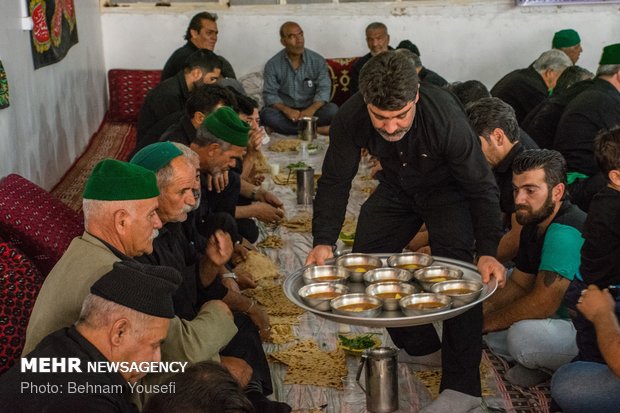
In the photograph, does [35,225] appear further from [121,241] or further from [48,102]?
[48,102]

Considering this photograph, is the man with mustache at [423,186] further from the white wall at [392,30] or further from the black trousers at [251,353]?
the white wall at [392,30]

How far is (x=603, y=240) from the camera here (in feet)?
9.61

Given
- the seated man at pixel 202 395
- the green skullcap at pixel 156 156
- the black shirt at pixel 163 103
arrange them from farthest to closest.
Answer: the black shirt at pixel 163 103
the green skullcap at pixel 156 156
the seated man at pixel 202 395

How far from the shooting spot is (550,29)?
902 centimetres

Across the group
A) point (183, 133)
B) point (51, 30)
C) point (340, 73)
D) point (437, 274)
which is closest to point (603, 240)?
point (437, 274)

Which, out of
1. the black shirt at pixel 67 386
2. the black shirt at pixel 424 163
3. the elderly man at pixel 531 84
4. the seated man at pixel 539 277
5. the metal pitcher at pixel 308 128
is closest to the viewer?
the black shirt at pixel 67 386

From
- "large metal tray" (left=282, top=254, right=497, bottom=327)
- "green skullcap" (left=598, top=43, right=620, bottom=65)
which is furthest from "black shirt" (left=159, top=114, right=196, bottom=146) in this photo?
"green skullcap" (left=598, top=43, right=620, bottom=65)

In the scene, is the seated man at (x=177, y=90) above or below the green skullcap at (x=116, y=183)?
below

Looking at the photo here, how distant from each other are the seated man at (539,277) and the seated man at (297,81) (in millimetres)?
4690

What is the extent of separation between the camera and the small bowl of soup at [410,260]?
3.34 meters

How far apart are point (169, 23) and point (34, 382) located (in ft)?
23.4

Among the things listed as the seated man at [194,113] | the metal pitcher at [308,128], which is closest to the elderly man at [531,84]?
the metal pitcher at [308,128]

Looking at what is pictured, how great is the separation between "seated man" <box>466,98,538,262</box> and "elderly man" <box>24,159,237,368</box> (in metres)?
1.73

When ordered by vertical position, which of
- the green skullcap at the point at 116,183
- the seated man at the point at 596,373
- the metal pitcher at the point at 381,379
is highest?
the green skullcap at the point at 116,183
